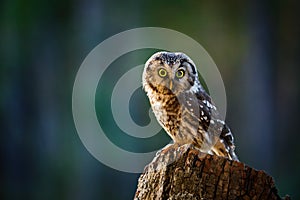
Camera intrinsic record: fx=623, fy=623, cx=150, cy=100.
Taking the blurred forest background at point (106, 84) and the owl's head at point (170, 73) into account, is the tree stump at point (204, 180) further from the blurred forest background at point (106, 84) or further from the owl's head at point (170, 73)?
the blurred forest background at point (106, 84)

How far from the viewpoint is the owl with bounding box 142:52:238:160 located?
7.50ft

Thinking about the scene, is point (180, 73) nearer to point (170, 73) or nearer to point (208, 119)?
point (170, 73)

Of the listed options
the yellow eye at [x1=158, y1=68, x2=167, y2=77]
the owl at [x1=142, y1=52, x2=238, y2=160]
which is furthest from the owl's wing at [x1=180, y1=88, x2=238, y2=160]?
the yellow eye at [x1=158, y1=68, x2=167, y2=77]

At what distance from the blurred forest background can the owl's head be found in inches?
56.5

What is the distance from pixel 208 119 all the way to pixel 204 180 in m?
0.76

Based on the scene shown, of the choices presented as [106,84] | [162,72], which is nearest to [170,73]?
[162,72]

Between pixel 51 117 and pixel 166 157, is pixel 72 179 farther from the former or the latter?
pixel 166 157

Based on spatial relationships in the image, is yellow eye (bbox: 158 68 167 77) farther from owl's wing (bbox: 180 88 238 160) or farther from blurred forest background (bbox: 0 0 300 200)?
blurred forest background (bbox: 0 0 300 200)

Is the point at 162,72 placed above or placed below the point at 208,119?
above

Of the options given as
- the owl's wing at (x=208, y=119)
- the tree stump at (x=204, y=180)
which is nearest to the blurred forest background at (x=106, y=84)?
the owl's wing at (x=208, y=119)

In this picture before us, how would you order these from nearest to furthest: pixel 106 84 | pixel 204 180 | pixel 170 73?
pixel 204 180, pixel 170 73, pixel 106 84

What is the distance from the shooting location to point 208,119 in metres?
2.34

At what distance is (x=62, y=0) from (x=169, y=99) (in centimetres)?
197

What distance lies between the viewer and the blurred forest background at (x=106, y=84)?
12.6ft
